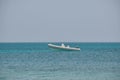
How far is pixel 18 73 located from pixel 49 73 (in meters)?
2.00

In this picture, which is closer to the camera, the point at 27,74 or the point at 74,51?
the point at 27,74

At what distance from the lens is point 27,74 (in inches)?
1114

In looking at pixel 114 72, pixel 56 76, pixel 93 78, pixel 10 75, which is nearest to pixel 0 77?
pixel 10 75

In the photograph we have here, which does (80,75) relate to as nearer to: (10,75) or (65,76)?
(65,76)

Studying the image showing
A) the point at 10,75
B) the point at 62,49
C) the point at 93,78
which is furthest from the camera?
the point at 62,49

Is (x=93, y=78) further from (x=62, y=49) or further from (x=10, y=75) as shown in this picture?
(x=62, y=49)

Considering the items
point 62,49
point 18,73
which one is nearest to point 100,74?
point 18,73

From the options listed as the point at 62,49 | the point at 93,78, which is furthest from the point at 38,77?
the point at 62,49

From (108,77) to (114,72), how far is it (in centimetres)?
305

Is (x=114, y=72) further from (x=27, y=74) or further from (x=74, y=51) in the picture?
(x=74, y=51)

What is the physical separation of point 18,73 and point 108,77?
611cm

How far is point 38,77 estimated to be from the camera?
87.0 ft

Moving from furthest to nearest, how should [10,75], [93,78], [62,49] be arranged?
[62,49] → [10,75] → [93,78]

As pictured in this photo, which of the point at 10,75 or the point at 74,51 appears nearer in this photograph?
the point at 10,75
